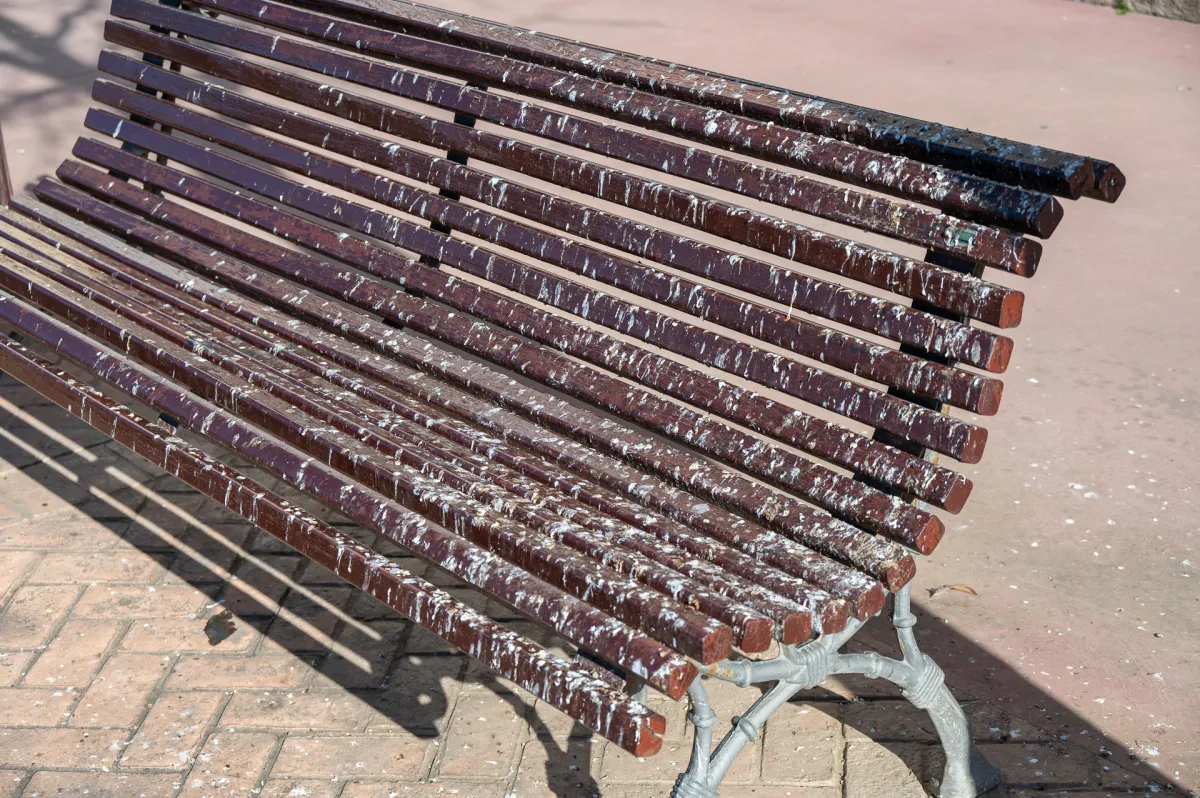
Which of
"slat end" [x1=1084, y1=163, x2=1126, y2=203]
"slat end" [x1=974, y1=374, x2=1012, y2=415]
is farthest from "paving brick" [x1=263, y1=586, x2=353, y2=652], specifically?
"slat end" [x1=1084, y1=163, x2=1126, y2=203]

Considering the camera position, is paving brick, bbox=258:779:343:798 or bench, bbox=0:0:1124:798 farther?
paving brick, bbox=258:779:343:798

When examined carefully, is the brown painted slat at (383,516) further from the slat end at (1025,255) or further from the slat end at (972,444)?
the slat end at (1025,255)

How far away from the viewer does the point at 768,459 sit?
8.61 ft

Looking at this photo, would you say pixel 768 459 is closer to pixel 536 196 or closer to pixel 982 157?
pixel 982 157

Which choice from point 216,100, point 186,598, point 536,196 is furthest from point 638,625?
point 216,100

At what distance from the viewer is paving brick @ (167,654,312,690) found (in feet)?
10.4

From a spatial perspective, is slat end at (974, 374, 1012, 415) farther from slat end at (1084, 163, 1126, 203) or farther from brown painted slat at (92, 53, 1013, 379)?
slat end at (1084, 163, 1126, 203)

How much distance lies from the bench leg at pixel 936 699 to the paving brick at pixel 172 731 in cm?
148

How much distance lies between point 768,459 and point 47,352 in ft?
10.1

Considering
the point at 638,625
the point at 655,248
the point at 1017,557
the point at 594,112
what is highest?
the point at 594,112

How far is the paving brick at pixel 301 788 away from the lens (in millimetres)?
2828

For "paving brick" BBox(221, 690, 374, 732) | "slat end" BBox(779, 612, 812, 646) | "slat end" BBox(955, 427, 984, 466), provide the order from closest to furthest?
"slat end" BBox(779, 612, 812, 646), "slat end" BBox(955, 427, 984, 466), "paving brick" BBox(221, 690, 374, 732)

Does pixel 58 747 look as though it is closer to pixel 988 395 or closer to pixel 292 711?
pixel 292 711

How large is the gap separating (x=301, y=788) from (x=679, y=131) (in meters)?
1.64
